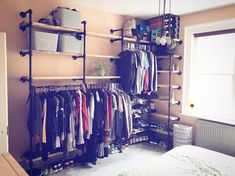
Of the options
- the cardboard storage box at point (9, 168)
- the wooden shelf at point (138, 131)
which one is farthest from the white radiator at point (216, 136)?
the cardboard storage box at point (9, 168)

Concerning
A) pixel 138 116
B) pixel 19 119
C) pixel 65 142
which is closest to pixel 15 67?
pixel 19 119

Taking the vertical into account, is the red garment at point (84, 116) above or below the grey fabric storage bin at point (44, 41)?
below

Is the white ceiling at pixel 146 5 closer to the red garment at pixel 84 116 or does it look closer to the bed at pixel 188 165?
the red garment at pixel 84 116

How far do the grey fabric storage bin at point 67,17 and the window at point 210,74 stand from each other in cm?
216

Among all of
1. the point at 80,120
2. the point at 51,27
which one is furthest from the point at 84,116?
the point at 51,27

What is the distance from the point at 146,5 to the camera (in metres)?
3.74

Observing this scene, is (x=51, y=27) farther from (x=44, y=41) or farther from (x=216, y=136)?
(x=216, y=136)

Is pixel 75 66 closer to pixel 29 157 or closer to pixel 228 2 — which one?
pixel 29 157

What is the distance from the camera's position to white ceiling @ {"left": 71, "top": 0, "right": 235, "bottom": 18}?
3523 mm

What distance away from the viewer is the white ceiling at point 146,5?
352cm

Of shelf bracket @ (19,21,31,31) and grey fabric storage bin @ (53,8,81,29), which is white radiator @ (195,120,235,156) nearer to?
grey fabric storage bin @ (53,8,81,29)

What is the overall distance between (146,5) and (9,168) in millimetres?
3082

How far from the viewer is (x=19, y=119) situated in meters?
3.30

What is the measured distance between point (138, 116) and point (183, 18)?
6.76ft
